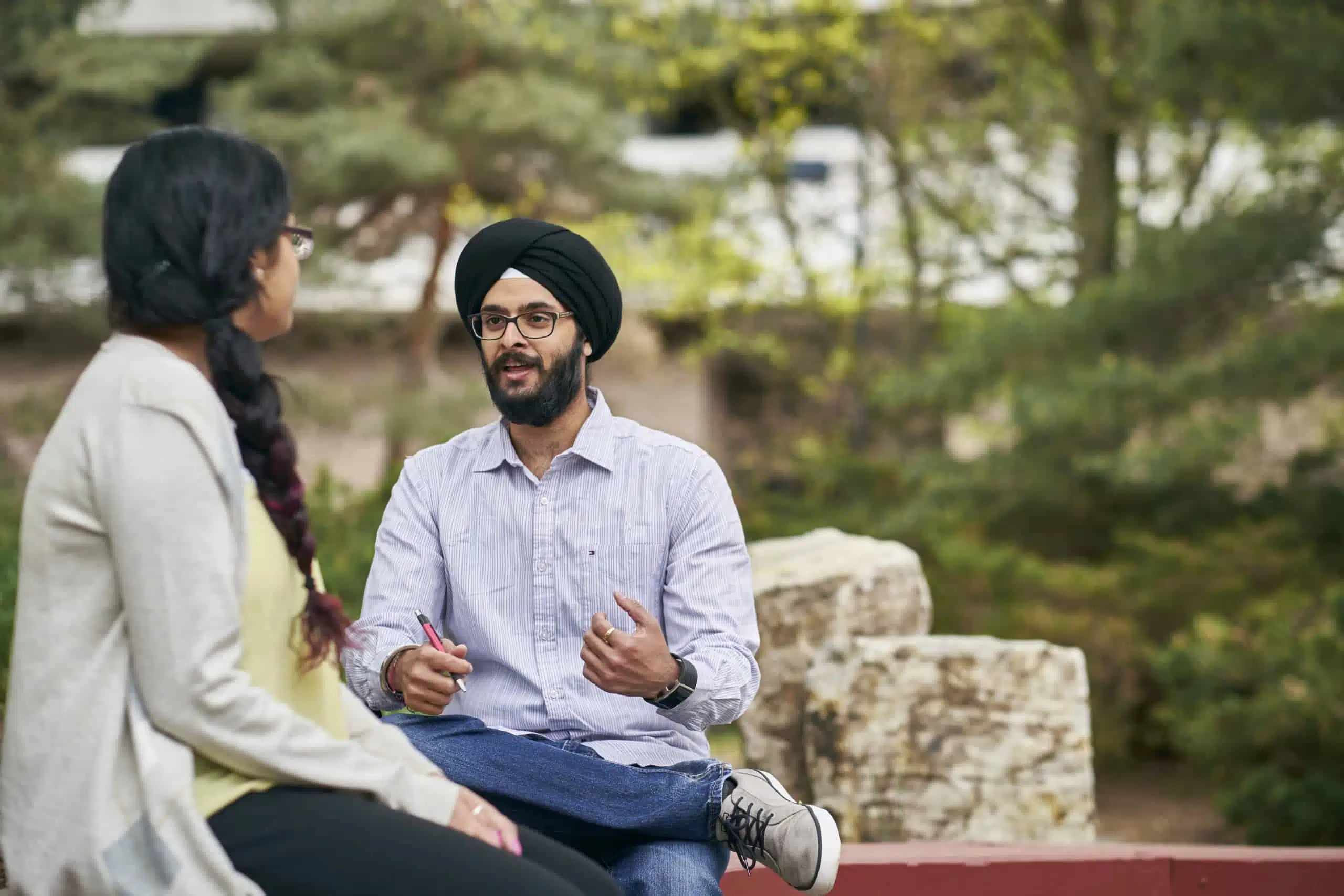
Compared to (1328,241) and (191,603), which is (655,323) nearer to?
(1328,241)

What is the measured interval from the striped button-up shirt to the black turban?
22 cm

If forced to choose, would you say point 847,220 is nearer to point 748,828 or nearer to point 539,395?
point 539,395

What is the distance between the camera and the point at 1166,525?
393 inches

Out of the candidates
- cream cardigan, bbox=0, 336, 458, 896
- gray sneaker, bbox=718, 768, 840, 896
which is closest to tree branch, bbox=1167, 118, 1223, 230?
gray sneaker, bbox=718, 768, 840, 896

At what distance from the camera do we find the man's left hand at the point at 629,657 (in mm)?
2359

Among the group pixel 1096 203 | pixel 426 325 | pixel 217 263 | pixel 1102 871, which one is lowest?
pixel 1102 871

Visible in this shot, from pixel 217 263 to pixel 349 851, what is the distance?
68 cm

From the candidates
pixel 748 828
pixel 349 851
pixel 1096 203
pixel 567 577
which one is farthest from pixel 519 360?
pixel 1096 203

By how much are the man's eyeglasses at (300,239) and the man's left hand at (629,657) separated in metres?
0.68

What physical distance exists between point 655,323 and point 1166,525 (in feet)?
23.9

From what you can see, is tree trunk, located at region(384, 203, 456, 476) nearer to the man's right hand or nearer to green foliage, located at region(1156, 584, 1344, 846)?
green foliage, located at region(1156, 584, 1344, 846)

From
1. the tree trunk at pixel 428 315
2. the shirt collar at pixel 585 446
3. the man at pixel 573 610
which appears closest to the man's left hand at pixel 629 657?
the man at pixel 573 610

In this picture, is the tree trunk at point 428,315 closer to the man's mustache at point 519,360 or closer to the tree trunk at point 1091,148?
the tree trunk at point 1091,148

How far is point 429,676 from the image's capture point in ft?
7.84
